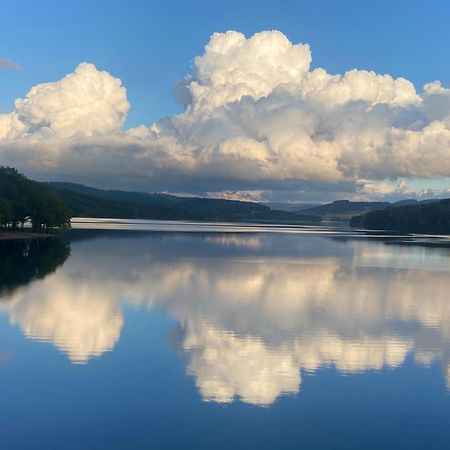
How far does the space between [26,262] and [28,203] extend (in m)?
43.8

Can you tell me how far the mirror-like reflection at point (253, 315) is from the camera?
22.8 m

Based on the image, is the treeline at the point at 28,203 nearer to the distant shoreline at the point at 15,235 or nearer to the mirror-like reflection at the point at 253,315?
the distant shoreline at the point at 15,235

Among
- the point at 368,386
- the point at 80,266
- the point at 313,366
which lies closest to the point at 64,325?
the point at 313,366

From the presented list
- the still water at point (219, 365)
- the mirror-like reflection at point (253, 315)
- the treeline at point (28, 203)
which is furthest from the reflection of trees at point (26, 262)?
the treeline at point (28, 203)

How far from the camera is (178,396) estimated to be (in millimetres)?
18547

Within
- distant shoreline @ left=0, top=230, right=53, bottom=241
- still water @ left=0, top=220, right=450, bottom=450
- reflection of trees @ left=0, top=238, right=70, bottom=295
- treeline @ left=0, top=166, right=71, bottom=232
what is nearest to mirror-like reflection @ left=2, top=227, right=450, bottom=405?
still water @ left=0, top=220, right=450, bottom=450

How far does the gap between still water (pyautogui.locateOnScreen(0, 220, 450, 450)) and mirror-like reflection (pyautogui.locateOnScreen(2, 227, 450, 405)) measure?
0.11 meters

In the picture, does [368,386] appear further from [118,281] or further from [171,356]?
[118,281]

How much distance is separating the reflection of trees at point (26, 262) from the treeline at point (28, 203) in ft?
60.4

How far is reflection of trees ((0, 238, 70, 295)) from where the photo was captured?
4478cm

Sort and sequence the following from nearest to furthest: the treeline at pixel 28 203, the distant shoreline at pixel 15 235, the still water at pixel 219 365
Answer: the still water at pixel 219 365
the distant shoreline at pixel 15 235
the treeline at pixel 28 203

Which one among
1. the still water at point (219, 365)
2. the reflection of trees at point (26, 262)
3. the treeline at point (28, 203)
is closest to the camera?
the still water at point (219, 365)

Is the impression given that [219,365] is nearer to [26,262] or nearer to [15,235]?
[26,262]

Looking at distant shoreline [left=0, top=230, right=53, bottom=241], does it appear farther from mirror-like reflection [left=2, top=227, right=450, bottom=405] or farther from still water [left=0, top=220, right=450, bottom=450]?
still water [left=0, top=220, right=450, bottom=450]
